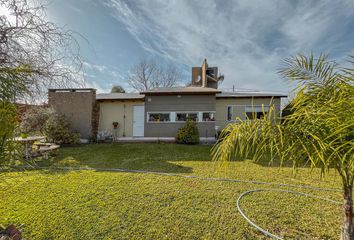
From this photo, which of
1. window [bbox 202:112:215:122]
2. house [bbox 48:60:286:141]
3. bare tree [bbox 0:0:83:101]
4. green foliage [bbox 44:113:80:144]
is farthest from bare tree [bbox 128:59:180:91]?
bare tree [bbox 0:0:83:101]

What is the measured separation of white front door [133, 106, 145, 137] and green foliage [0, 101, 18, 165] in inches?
394

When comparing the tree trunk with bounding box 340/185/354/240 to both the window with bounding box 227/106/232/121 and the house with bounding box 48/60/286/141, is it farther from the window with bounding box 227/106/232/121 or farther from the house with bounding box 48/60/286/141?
the window with bounding box 227/106/232/121

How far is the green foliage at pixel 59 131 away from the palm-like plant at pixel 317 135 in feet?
36.1

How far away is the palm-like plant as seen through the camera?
4.84 ft

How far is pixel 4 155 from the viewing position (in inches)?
71.0

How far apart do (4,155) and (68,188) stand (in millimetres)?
2547

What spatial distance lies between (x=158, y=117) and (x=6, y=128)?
959 cm

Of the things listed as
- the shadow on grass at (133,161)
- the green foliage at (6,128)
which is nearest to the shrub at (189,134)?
the shadow on grass at (133,161)

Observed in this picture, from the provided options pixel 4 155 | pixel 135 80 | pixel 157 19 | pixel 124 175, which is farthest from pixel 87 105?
pixel 135 80

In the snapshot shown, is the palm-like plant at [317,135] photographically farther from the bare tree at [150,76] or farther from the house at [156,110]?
the bare tree at [150,76]

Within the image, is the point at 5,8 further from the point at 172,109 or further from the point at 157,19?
the point at 172,109

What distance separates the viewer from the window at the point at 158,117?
11.3 meters

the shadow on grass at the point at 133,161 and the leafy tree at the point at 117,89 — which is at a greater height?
the leafy tree at the point at 117,89

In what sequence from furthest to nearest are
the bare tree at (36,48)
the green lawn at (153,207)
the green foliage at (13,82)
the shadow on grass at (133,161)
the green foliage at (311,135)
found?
the shadow on grass at (133,161) → the green lawn at (153,207) → the bare tree at (36,48) → the green foliage at (13,82) → the green foliage at (311,135)
